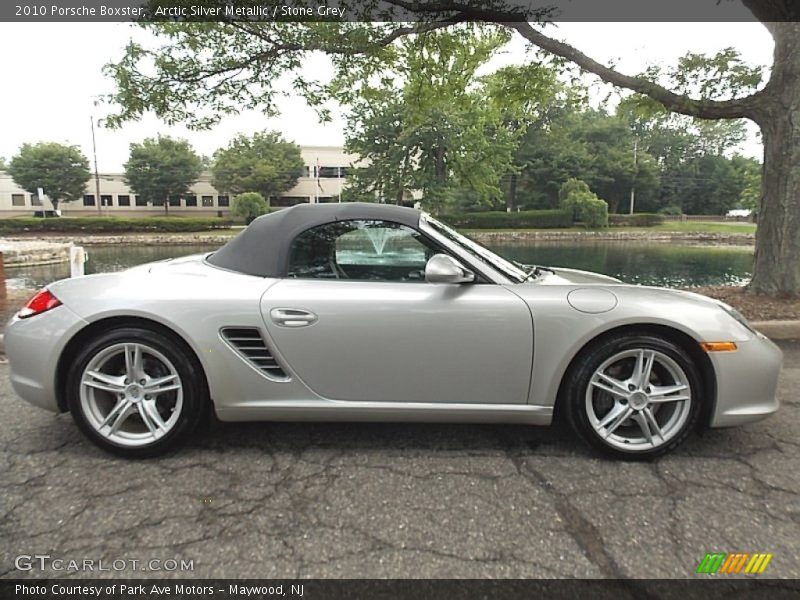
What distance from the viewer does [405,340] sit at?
2359 millimetres

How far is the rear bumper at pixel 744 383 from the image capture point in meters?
2.36

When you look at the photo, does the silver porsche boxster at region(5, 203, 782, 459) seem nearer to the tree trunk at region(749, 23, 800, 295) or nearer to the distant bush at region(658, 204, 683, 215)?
the tree trunk at region(749, 23, 800, 295)

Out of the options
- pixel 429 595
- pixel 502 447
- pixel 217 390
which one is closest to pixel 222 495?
pixel 217 390

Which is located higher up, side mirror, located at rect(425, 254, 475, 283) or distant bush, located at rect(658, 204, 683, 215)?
distant bush, located at rect(658, 204, 683, 215)

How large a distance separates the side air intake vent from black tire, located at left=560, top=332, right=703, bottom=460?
1447 mm

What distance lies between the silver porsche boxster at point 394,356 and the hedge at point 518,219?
4125cm

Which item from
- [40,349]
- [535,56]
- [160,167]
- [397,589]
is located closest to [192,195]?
[160,167]

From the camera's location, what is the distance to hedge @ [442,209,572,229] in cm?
A: 4331

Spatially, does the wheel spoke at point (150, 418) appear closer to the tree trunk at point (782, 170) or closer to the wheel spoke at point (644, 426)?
the wheel spoke at point (644, 426)

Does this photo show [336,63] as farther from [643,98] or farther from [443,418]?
[443,418]

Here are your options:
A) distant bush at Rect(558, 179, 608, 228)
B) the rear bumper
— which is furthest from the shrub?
the rear bumper

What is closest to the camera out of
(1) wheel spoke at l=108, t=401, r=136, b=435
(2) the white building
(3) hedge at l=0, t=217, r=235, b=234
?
(1) wheel spoke at l=108, t=401, r=136, b=435

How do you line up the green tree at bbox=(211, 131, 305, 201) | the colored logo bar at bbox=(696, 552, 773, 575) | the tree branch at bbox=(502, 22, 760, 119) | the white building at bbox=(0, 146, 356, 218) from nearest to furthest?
the colored logo bar at bbox=(696, 552, 773, 575), the tree branch at bbox=(502, 22, 760, 119), the green tree at bbox=(211, 131, 305, 201), the white building at bbox=(0, 146, 356, 218)

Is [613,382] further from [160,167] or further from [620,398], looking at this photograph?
[160,167]
